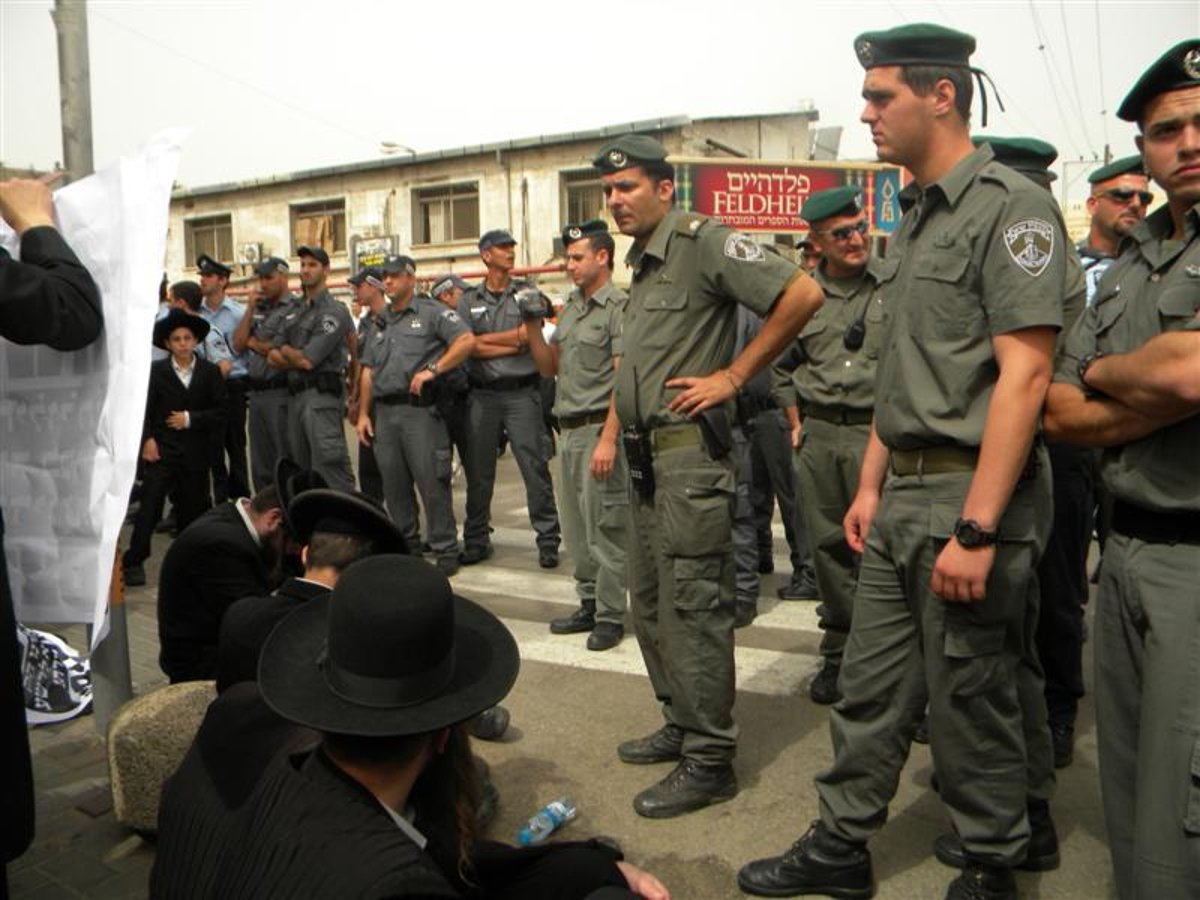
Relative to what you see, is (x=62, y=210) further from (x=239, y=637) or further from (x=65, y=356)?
(x=239, y=637)

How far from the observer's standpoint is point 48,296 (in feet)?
6.88

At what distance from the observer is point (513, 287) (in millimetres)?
7332

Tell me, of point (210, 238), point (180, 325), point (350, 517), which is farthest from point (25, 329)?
point (210, 238)

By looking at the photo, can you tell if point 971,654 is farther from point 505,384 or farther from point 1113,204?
point 505,384

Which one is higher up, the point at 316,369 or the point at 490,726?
the point at 316,369

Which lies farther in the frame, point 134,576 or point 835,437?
point 134,576

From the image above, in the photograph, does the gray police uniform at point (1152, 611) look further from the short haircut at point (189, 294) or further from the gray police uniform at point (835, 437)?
the short haircut at point (189, 294)

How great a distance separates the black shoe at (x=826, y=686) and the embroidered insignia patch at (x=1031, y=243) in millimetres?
2320

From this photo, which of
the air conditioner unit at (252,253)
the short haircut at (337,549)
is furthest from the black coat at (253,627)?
the air conditioner unit at (252,253)

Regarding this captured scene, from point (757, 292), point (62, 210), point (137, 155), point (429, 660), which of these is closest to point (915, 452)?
point (757, 292)

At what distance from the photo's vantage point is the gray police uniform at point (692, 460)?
3217 millimetres

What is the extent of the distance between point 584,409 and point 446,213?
22.0 metres

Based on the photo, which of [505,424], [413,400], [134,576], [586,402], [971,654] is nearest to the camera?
[971,654]

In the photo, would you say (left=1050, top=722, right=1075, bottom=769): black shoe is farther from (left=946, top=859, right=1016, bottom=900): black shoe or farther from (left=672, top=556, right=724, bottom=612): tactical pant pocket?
(left=672, top=556, right=724, bottom=612): tactical pant pocket
